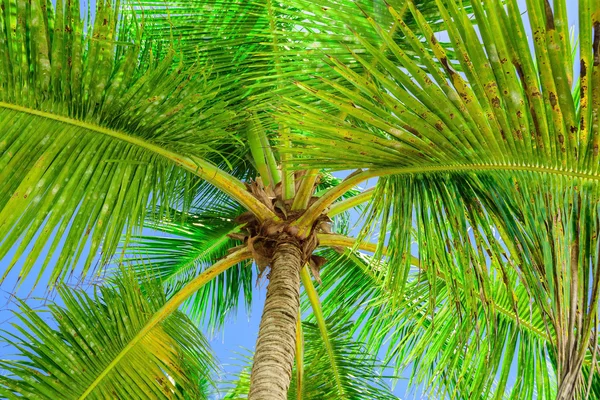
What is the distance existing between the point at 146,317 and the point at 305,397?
1.27m

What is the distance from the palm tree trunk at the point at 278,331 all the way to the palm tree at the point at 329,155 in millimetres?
12

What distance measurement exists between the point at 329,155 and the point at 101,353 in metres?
1.90

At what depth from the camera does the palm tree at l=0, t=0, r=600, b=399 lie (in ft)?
5.95

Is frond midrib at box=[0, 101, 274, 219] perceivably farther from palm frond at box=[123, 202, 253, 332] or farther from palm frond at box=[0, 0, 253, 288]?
Result: palm frond at box=[123, 202, 253, 332]

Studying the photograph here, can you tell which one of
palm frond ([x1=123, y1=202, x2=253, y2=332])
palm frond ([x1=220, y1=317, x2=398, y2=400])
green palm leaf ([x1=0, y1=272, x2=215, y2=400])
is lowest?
palm frond ([x1=220, y1=317, x2=398, y2=400])

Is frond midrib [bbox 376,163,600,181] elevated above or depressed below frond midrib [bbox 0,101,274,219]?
below

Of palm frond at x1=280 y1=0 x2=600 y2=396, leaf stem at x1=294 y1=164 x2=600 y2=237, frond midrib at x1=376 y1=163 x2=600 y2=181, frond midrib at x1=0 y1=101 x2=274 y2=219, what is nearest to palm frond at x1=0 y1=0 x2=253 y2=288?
frond midrib at x1=0 y1=101 x2=274 y2=219

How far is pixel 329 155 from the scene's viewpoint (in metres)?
2.29

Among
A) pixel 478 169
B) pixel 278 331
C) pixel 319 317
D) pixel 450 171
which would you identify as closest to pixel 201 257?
pixel 319 317

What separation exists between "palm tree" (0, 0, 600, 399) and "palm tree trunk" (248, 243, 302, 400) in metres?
0.01

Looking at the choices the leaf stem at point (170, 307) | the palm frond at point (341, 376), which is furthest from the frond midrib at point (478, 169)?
the palm frond at point (341, 376)

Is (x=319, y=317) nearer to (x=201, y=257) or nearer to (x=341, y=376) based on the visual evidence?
(x=341, y=376)

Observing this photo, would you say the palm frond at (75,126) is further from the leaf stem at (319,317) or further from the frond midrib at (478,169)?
the leaf stem at (319,317)

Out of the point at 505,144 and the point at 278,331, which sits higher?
the point at 505,144
